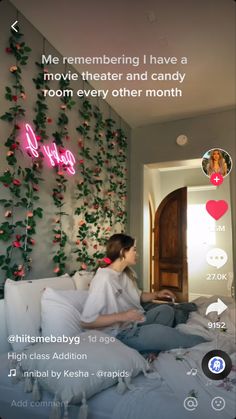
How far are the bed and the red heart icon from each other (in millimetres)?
152

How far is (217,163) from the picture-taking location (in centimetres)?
51

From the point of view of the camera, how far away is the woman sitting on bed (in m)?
0.54

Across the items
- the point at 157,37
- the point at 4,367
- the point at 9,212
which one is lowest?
the point at 4,367

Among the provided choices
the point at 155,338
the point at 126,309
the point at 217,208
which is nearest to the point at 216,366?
the point at 155,338

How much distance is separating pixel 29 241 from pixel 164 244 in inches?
18.6

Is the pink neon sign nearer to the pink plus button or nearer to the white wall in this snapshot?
the white wall

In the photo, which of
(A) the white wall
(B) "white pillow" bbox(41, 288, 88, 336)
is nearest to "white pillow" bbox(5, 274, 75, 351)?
(B) "white pillow" bbox(41, 288, 88, 336)

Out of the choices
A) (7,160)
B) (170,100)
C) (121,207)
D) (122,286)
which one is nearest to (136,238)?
(121,207)

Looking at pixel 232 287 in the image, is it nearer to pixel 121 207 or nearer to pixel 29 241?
pixel 121 207

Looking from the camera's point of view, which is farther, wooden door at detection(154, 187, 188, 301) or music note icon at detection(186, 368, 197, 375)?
wooden door at detection(154, 187, 188, 301)

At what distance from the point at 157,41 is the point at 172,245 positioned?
1.44 ft

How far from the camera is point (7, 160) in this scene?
30.5 inches

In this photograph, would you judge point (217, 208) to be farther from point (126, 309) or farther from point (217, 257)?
point (126, 309)

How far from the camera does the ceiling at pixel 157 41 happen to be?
0.51m
